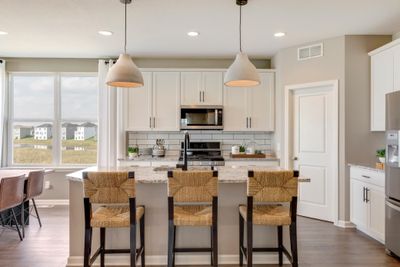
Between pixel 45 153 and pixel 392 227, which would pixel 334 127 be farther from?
pixel 45 153

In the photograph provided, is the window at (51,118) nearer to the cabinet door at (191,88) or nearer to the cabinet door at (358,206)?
the cabinet door at (191,88)

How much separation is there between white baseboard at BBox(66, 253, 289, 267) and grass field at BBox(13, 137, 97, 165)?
115 inches

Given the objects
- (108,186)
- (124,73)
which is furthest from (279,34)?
(108,186)

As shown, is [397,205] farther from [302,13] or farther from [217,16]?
[217,16]

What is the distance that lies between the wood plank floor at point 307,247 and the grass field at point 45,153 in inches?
59.4

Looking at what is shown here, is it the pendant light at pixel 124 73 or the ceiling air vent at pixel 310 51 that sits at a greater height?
the ceiling air vent at pixel 310 51

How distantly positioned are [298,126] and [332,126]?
54 centimetres

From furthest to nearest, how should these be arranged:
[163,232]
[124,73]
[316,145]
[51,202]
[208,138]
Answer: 1. [208,138]
2. [51,202]
3. [316,145]
4. [163,232]
5. [124,73]

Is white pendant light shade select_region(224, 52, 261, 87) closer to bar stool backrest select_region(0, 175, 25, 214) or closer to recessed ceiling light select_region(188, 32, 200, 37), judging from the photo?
recessed ceiling light select_region(188, 32, 200, 37)

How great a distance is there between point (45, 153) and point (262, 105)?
165 inches

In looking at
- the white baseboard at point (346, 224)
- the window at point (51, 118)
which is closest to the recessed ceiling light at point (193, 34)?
the window at point (51, 118)

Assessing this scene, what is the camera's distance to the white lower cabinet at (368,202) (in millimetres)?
3418

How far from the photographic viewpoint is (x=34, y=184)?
13.3ft

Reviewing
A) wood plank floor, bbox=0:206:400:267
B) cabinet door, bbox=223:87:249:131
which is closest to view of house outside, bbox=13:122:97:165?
wood plank floor, bbox=0:206:400:267
